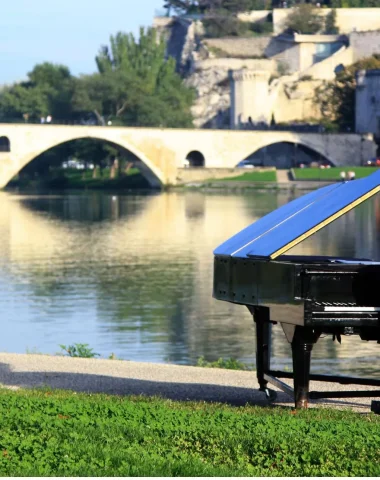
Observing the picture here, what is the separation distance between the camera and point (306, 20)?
388 feet

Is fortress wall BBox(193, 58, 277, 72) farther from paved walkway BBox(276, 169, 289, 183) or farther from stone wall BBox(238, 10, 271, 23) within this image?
paved walkway BBox(276, 169, 289, 183)

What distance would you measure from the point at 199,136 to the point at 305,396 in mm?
89358

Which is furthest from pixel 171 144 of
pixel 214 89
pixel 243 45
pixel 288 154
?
pixel 243 45

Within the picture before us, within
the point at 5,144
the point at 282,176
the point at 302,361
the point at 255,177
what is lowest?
the point at 255,177

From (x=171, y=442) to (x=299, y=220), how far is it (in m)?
2.18

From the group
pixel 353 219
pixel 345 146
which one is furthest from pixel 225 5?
pixel 353 219

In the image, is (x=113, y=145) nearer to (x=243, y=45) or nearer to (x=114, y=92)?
(x=114, y=92)

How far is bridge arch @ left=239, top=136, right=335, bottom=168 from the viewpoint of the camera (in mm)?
100312

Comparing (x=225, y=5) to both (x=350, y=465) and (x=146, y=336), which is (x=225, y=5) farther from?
(x=350, y=465)

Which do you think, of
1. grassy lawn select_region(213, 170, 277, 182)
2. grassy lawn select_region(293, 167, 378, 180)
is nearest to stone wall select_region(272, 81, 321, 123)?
grassy lawn select_region(293, 167, 378, 180)

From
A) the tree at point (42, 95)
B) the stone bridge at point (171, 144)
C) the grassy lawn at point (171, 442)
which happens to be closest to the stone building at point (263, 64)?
the stone bridge at point (171, 144)

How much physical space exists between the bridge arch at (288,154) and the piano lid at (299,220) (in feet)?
297

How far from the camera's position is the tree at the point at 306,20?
388 ft

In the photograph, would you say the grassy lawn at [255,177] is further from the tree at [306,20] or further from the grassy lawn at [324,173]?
the tree at [306,20]
